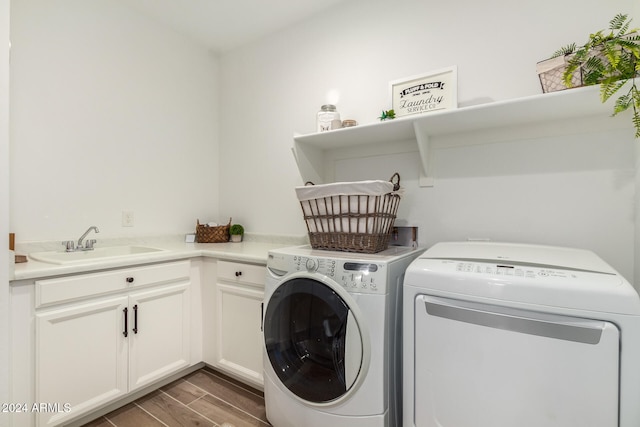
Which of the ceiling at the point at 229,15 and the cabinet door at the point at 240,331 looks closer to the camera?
the cabinet door at the point at 240,331

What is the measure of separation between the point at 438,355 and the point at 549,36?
5.09 ft

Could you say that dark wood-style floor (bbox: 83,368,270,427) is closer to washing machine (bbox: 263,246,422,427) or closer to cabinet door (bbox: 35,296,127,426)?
cabinet door (bbox: 35,296,127,426)

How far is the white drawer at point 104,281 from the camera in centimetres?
134

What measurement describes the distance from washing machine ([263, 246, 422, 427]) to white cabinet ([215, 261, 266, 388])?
309 millimetres

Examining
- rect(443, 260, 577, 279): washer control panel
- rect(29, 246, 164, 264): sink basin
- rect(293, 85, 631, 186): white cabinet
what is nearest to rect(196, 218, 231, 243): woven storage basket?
rect(29, 246, 164, 264): sink basin

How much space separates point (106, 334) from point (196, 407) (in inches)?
24.5

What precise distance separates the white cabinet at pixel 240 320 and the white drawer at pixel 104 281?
273 millimetres

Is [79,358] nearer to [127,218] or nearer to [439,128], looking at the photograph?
Result: [127,218]

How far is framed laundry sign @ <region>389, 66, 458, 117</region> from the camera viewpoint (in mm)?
1589

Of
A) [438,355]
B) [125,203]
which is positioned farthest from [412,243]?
[125,203]

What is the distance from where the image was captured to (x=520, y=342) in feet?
2.92

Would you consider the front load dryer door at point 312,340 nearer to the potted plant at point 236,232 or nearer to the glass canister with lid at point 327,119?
the glass canister with lid at point 327,119

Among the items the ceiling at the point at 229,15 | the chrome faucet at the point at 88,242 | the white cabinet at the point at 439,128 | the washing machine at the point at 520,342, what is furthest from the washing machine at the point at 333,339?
the ceiling at the point at 229,15

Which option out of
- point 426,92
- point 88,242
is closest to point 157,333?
point 88,242
